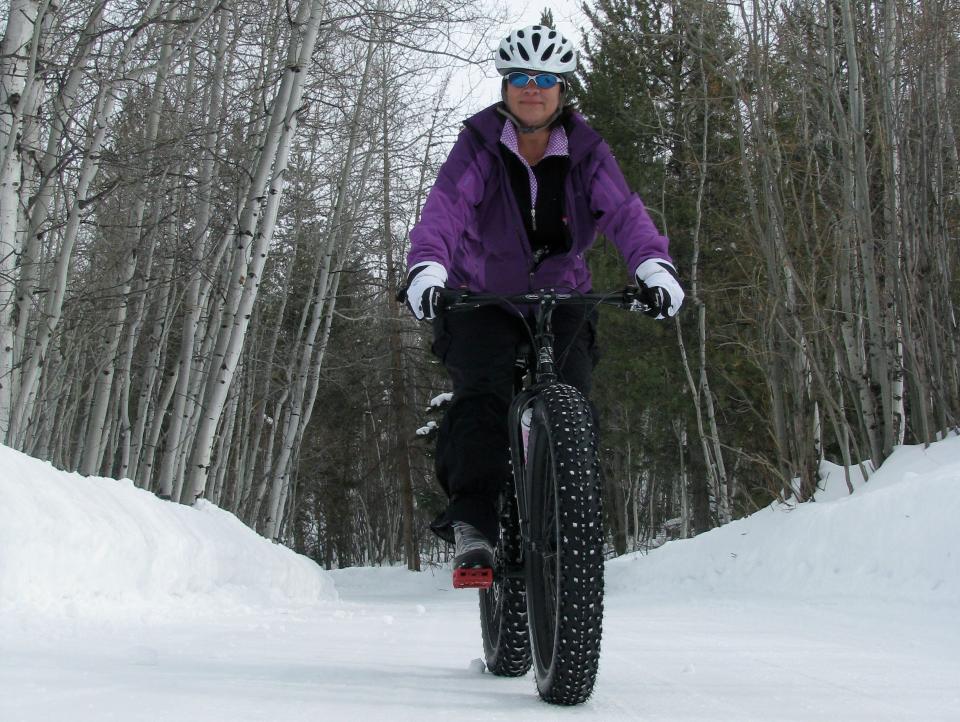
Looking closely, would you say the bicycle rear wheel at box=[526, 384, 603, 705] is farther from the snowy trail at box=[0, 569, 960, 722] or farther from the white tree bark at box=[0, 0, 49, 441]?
the white tree bark at box=[0, 0, 49, 441]

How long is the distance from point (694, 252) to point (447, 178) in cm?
1691

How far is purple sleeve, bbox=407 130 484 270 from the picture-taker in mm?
3454

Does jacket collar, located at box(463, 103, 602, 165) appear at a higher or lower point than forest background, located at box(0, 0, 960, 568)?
lower

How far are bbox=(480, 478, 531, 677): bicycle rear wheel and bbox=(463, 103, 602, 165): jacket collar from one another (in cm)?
119

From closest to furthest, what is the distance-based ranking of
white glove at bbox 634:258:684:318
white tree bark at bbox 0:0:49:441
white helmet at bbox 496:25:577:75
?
white glove at bbox 634:258:684:318, white helmet at bbox 496:25:577:75, white tree bark at bbox 0:0:49:441

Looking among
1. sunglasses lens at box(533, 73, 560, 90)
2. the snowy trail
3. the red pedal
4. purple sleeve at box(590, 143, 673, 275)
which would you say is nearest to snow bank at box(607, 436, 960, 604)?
the snowy trail

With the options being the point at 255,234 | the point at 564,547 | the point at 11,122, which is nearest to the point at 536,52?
the point at 564,547

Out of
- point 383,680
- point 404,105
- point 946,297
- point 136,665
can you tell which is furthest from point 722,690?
point 404,105

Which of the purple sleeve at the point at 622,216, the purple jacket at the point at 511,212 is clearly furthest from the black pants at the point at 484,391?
the purple sleeve at the point at 622,216

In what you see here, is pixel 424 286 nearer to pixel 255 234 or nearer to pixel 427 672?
pixel 427 672

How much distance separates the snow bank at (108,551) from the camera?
4.91 meters

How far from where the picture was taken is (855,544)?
25.3 ft

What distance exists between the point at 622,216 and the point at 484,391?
2.59 ft

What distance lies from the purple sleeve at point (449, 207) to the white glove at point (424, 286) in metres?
0.05
